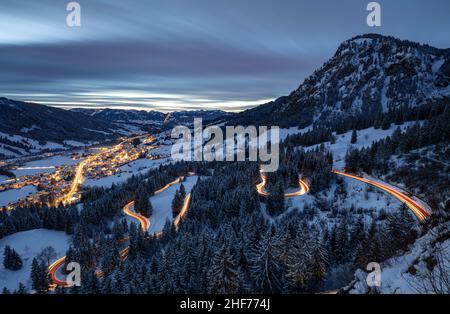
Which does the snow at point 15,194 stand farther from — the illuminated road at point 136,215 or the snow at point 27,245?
the illuminated road at point 136,215

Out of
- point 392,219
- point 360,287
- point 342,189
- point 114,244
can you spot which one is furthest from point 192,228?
point 360,287

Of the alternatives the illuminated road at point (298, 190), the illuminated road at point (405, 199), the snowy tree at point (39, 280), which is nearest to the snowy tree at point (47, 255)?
the snowy tree at point (39, 280)

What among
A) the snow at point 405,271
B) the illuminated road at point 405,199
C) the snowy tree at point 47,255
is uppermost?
the snow at point 405,271

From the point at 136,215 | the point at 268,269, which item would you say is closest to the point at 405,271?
the point at 268,269

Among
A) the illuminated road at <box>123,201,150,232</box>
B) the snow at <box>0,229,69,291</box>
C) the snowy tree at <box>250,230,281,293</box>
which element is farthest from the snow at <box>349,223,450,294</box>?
the illuminated road at <box>123,201,150,232</box>

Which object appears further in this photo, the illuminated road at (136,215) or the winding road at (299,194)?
the illuminated road at (136,215)

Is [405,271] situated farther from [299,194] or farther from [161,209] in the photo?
[161,209]

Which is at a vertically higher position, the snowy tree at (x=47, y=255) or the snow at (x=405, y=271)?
the snow at (x=405, y=271)
